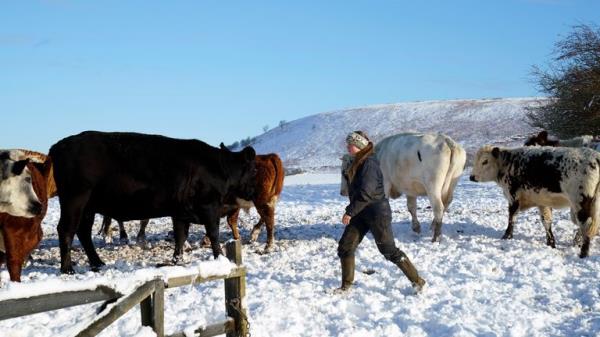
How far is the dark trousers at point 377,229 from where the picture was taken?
313 inches

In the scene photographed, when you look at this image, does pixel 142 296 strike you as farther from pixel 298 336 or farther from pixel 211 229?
pixel 211 229

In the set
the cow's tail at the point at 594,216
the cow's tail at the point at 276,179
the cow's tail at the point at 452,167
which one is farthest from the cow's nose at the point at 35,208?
the cow's tail at the point at 594,216

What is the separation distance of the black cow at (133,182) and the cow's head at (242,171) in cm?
31

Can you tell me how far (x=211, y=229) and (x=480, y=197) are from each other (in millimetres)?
13743

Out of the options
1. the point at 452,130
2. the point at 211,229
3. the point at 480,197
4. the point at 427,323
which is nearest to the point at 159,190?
the point at 211,229

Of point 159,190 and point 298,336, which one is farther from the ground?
point 159,190

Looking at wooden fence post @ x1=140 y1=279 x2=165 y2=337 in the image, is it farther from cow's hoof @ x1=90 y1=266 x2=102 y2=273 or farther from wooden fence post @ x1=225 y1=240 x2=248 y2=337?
cow's hoof @ x1=90 y1=266 x2=102 y2=273

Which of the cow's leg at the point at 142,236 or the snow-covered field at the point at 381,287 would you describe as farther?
the cow's leg at the point at 142,236

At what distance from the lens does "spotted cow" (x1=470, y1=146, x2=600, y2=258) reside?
10188mm

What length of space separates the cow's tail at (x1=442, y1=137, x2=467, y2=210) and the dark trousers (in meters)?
4.29

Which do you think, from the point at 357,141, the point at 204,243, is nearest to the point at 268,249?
the point at 204,243

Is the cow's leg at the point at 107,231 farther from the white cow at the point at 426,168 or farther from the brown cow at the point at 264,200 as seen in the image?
the white cow at the point at 426,168

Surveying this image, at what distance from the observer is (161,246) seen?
11898mm

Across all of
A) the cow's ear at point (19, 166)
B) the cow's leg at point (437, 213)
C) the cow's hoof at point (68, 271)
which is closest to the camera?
the cow's ear at point (19, 166)
